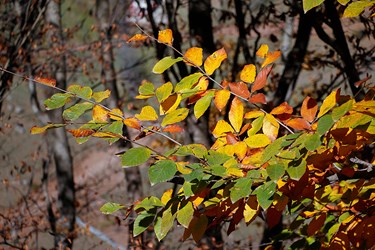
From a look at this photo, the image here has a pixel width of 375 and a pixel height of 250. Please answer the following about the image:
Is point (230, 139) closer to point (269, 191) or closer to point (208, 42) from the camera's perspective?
point (269, 191)

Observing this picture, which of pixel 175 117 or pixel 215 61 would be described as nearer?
pixel 175 117

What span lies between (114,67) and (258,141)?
1143 centimetres

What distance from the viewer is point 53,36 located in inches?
390

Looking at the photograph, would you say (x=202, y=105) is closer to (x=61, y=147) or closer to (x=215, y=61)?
(x=215, y=61)

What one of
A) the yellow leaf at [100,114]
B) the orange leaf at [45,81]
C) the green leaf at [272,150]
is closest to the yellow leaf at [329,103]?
the green leaf at [272,150]

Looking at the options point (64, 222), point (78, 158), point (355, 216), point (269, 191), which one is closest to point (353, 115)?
point (269, 191)

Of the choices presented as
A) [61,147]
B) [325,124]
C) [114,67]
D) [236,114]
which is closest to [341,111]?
[325,124]

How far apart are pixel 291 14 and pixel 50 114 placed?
18.5 ft

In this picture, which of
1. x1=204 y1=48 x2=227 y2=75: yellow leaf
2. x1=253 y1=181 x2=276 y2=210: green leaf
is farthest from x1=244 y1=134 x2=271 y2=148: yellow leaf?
x1=204 y1=48 x2=227 y2=75: yellow leaf

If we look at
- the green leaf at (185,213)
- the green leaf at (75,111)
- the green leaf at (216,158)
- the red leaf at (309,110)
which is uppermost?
the green leaf at (75,111)

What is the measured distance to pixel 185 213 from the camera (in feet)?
6.38

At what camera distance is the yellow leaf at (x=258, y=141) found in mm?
1968

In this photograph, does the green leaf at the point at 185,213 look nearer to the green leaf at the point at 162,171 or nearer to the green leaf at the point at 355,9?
the green leaf at the point at 162,171

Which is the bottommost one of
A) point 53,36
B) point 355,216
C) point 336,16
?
point 355,216
